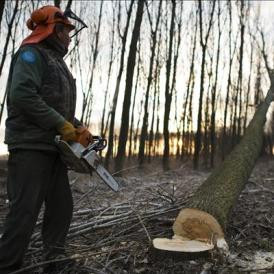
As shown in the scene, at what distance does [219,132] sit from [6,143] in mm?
44851

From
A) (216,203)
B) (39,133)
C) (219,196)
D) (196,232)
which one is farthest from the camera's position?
(219,196)

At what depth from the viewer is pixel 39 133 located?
2.99 meters

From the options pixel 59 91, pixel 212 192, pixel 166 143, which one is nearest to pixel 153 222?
pixel 212 192

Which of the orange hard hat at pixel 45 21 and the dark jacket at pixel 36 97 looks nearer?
the dark jacket at pixel 36 97

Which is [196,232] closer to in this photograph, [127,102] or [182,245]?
[182,245]

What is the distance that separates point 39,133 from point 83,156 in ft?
1.22

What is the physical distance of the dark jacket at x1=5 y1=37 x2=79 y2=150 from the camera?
2873mm

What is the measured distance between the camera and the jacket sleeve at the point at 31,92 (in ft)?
9.37

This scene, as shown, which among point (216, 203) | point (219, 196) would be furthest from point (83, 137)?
point (219, 196)

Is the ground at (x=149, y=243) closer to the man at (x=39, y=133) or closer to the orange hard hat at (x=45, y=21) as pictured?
the man at (x=39, y=133)

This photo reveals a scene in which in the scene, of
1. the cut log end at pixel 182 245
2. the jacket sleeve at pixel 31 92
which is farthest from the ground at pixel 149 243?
the jacket sleeve at pixel 31 92

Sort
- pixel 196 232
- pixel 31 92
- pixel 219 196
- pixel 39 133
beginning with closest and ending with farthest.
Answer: pixel 31 92
pixel 39 133
pixel 196 232
pixel 219 196

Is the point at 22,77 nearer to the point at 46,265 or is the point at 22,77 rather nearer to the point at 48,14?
the point at 48,14

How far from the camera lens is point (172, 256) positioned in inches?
123
